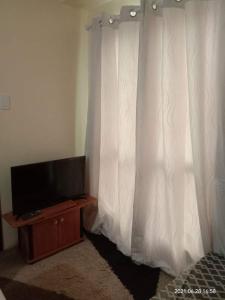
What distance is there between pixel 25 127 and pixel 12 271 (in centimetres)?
135

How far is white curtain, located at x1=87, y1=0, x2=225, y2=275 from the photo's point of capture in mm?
1611

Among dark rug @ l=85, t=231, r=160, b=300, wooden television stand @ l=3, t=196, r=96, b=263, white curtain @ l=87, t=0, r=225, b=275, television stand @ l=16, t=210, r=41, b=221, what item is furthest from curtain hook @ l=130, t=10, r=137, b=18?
dark rug @ l=85, t=231, r=160, b=300

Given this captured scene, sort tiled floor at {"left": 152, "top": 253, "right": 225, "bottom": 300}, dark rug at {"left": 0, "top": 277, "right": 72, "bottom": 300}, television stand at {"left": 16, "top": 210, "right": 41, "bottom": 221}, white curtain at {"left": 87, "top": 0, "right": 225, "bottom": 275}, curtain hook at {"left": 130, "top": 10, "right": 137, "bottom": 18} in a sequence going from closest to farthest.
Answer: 1. tiled floor at {"left": 152, "top": 253, "right": 225, "bottom": 300}
2. white curtain at {"left": 87, "top": 0, "right": 225, "bottom": 275}
3. dark rug at {"left": 0, "top": 277, "right": 72, "bottom": 300}
4. curtain hook at {"left": 130, "top": 10, "right": 137, "bottom": 18}
5. television stand at {"left": 16, "top": 210, "right": 41, "bottom": 221}

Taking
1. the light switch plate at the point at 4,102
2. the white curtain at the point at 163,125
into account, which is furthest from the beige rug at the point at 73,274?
the light switch plate at the point at 4,102

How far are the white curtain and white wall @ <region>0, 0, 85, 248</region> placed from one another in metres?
0.34

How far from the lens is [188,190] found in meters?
1.84

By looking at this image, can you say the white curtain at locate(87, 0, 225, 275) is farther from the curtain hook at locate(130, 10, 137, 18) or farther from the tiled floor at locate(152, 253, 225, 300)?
the tiled floor at locate(152, 253, 225, 300)

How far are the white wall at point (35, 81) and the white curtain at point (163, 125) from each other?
340 mm

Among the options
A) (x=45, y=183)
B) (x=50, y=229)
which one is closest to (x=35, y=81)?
(x=45, y=183)

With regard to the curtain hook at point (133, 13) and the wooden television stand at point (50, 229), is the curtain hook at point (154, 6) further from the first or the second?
the wooden television stand at point (50, 229)

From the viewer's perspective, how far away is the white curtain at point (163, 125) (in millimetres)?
1611

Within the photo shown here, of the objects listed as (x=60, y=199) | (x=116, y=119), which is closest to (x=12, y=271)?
(x=60, y=199)

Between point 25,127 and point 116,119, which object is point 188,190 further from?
point 25,127

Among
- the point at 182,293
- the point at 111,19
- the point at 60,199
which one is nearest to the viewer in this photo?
the point at 182,293
